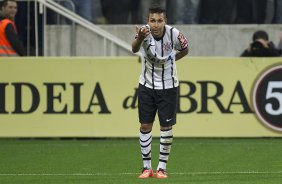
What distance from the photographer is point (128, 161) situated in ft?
45.8

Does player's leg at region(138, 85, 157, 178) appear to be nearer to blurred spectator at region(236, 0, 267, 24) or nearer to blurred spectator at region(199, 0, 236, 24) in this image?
blurred spectator at region(199, 0, 236, 24)

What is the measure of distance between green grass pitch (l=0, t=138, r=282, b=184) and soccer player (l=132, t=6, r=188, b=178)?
0.36m

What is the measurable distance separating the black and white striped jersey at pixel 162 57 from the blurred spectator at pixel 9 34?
6190 millimetres

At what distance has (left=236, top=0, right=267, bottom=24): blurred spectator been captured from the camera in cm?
2138

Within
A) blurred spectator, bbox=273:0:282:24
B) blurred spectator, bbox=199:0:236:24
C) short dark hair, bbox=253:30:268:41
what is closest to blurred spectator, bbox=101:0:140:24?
blurred spectator, bbox=199:0:236:24

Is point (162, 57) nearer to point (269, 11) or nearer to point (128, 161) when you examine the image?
point (128, 161)

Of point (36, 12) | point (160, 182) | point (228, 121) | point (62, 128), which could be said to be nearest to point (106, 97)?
point (62, 128)

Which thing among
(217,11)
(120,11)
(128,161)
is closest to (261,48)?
(217,11)

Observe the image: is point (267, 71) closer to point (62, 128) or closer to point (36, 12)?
point (62, 128)

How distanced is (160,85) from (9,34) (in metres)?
6.42

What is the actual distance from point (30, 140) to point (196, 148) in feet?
10.2

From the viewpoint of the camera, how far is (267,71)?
1700 cm

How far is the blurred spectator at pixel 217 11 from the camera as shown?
21438 mm

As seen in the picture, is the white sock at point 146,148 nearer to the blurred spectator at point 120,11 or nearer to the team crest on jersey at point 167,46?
the team crest on jersey at point 167,46
